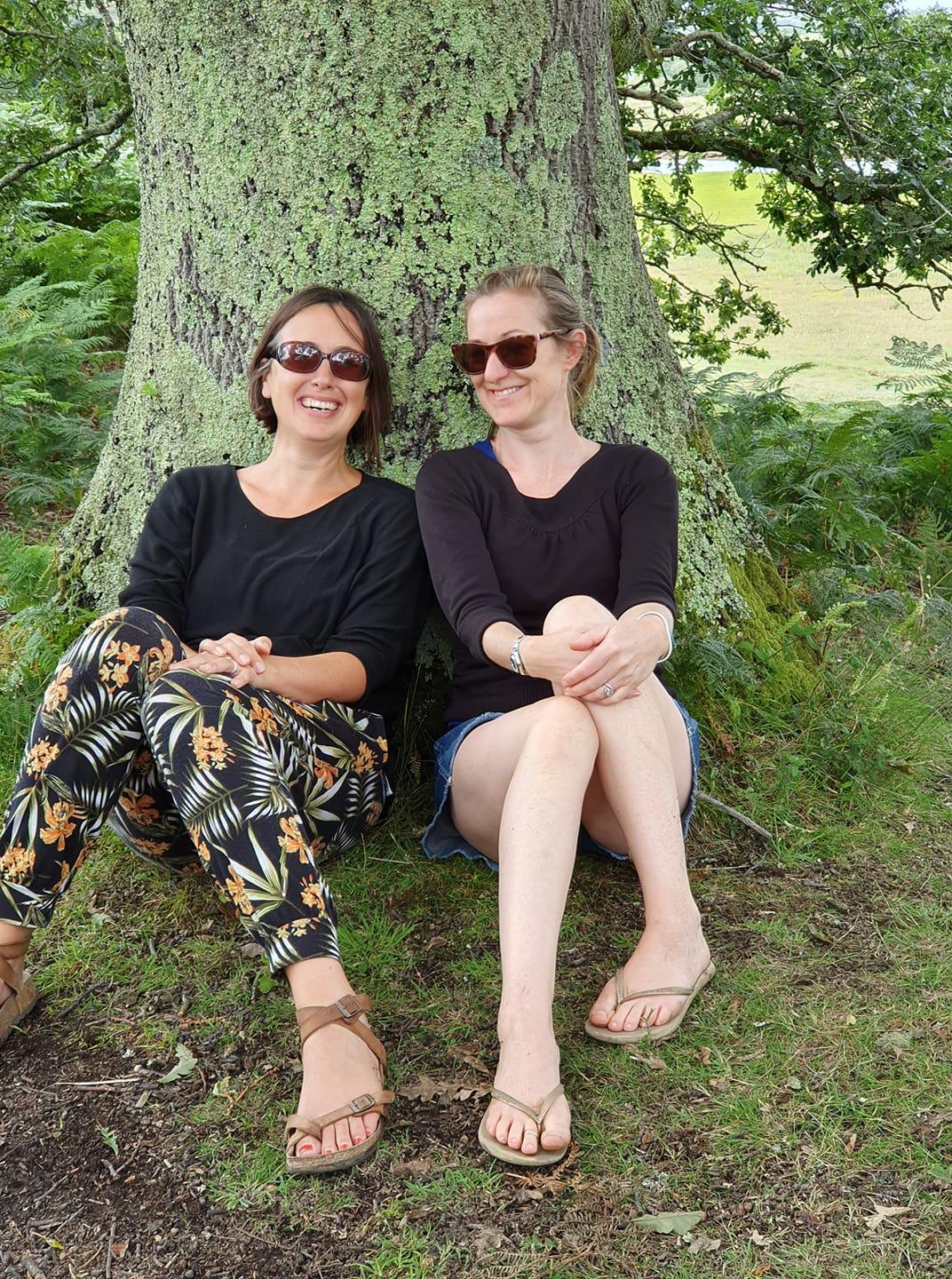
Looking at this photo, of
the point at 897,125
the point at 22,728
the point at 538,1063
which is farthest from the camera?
the point at 897,125

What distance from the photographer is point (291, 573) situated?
364cm

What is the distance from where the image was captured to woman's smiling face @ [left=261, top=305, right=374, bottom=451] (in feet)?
11.9

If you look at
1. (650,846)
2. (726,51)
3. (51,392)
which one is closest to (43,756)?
(650,846)

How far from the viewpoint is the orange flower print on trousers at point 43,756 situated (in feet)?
9.78

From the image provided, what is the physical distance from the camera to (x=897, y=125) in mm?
5977

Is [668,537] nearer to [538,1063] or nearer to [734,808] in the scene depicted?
[734,808]

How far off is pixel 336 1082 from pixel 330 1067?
1.5 inches

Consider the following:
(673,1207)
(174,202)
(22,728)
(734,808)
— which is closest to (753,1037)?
(673,1207)

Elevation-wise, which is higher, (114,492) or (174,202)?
(174,202)

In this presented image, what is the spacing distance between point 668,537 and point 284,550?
1.17 metres

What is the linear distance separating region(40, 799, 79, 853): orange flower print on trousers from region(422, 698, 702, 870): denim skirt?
41.6 inches

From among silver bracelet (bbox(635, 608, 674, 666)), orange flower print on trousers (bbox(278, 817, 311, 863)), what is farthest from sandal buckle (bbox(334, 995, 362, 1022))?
silver bracelet (bbox(635, 608, 674, 666))

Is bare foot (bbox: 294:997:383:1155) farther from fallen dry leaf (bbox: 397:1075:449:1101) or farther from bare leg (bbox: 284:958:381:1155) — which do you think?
fallen dry leaf (bbox: 397:1075:449:1101)

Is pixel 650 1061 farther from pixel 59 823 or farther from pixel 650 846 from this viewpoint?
pixel 59 823
